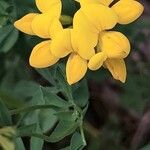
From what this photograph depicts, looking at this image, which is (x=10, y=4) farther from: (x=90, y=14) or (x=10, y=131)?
(x=10, y=131)

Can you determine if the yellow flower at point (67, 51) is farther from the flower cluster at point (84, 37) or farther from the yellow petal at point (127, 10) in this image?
the yellow petal at point (127, 10)

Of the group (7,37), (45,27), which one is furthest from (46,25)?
(7,37)

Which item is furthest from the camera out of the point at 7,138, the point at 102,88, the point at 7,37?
A: the point at 102,88

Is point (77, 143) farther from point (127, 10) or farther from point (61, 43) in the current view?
point (127, 10)

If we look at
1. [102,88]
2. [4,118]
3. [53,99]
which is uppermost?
[4,118]

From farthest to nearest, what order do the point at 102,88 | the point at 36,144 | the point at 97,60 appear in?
the point at 102,88, the point at 36,144, the point at 97,60

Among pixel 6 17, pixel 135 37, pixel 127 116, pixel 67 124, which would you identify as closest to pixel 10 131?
pixel 67 124

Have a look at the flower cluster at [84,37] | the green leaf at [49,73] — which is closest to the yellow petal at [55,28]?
the flower cluster at [84,37]
